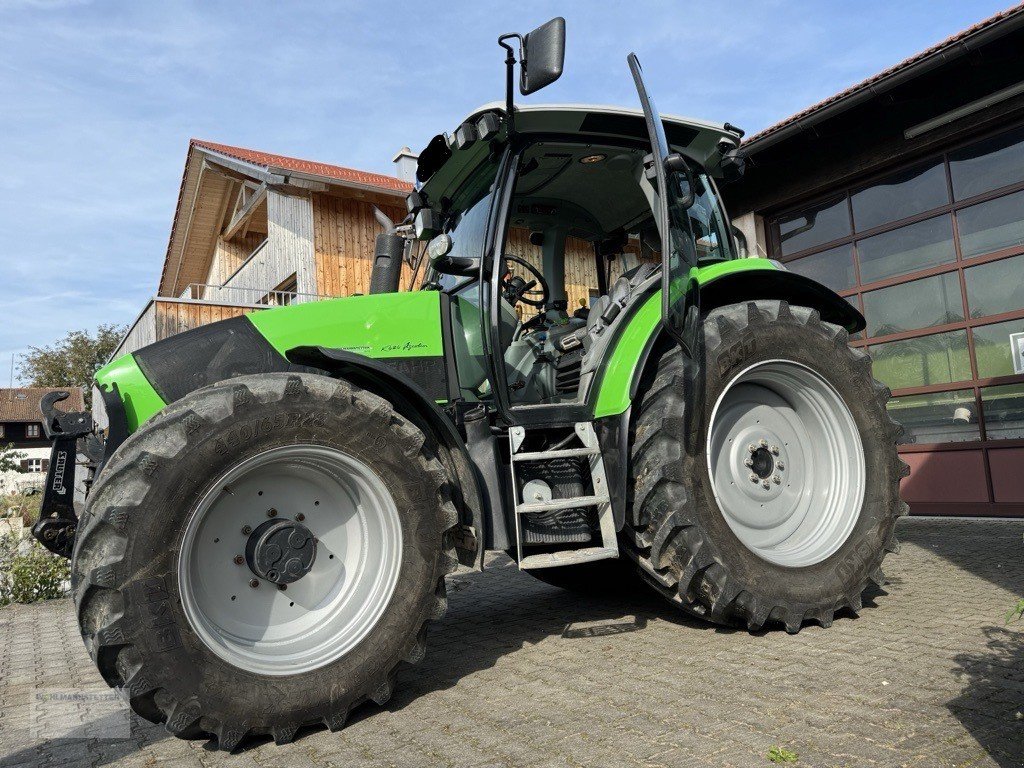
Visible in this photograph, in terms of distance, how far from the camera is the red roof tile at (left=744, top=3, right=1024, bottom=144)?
635 cm

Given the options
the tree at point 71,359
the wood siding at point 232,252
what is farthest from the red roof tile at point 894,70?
the tree at point 71,359

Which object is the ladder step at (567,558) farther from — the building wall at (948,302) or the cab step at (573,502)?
the building wall at (948,302)

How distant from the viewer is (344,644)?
2865 millimetres

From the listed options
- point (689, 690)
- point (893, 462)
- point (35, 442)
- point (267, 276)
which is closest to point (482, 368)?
point (689, 690)

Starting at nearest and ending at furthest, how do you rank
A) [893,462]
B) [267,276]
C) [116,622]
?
[116,622], [893,462], [267,276]

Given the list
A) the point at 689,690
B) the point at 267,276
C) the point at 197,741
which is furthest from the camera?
the point at 267,276

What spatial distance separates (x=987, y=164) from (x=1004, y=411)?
2306mm

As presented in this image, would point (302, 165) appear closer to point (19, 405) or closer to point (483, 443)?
point (483, 443)

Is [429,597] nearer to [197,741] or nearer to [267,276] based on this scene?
[197,741]

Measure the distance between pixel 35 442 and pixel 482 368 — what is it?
52705mm

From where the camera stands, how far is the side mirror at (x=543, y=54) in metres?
2.92

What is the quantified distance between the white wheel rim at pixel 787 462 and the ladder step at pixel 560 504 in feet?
2.45

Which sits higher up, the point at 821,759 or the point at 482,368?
the point at 482,368

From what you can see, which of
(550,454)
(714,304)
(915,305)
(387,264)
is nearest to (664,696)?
(550,454)
